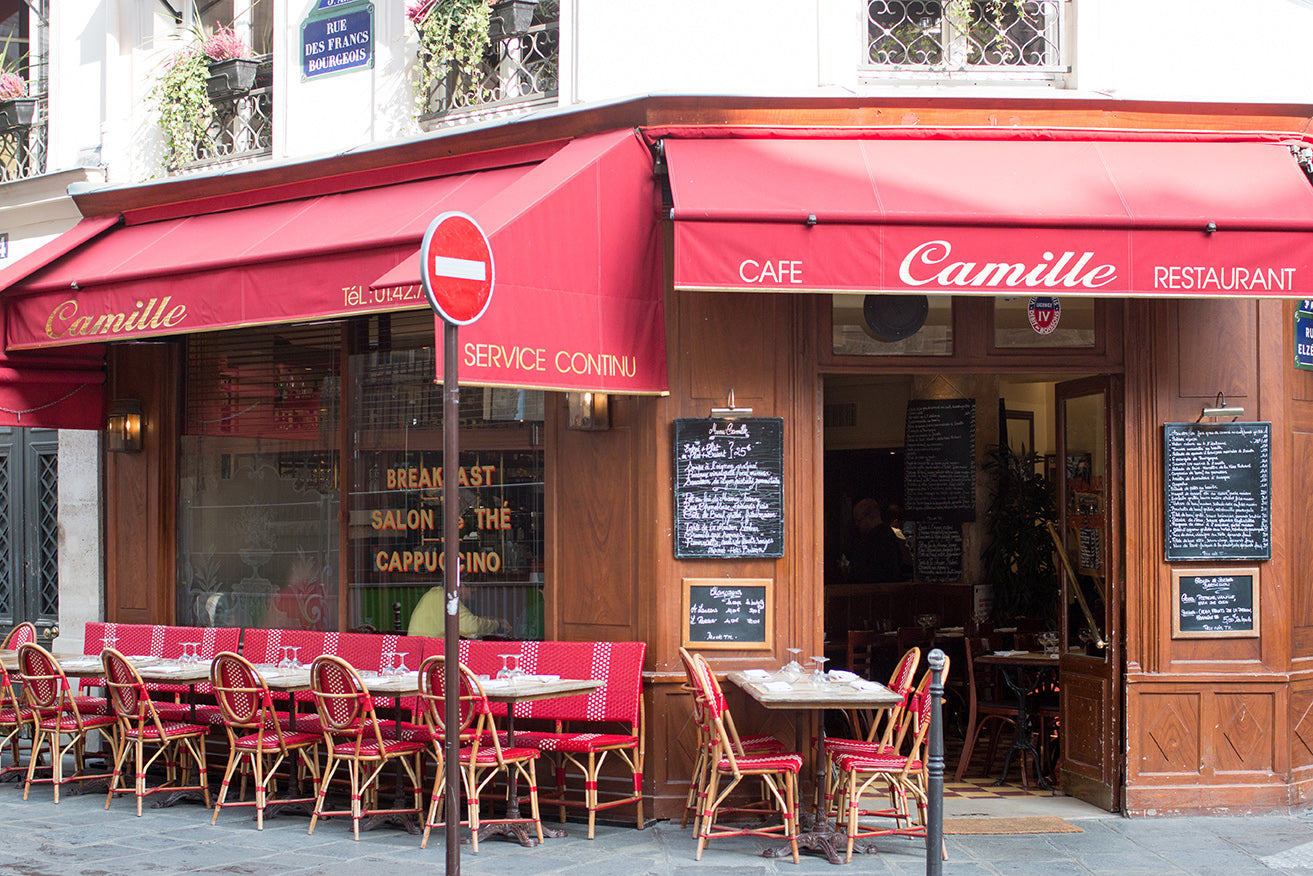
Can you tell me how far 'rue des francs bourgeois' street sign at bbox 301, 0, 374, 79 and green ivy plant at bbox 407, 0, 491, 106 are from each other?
43 centimetres

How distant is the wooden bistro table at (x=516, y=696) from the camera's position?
7.67 meters

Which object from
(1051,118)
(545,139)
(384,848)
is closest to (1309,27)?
(1051,118)

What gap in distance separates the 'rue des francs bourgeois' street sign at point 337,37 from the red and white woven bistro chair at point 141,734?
4.46 m

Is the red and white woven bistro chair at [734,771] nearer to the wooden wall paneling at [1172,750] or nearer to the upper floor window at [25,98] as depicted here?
the wooden wall paneling at [1172,750]

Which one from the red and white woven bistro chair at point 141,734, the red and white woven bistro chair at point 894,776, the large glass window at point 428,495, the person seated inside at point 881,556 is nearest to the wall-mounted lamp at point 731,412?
the large glass window at point 428,495

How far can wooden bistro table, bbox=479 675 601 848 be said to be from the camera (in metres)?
7.67

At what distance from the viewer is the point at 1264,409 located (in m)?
8.45

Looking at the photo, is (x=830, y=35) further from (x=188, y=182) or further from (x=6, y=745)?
(x=6, y=745)

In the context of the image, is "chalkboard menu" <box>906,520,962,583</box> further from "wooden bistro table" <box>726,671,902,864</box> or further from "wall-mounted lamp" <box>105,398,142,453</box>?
"wall-mounted lamp" <box>105,398,142,453</box>

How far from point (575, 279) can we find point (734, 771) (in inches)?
115

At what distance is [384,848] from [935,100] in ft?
18.2

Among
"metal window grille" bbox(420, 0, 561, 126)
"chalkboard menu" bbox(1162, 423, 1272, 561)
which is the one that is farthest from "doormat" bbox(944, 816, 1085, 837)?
"metal window grille" bbox(420, 0, 561, 126)

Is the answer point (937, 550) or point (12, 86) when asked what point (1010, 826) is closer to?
point (937, 550)

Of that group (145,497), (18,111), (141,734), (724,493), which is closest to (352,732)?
(141,734)
